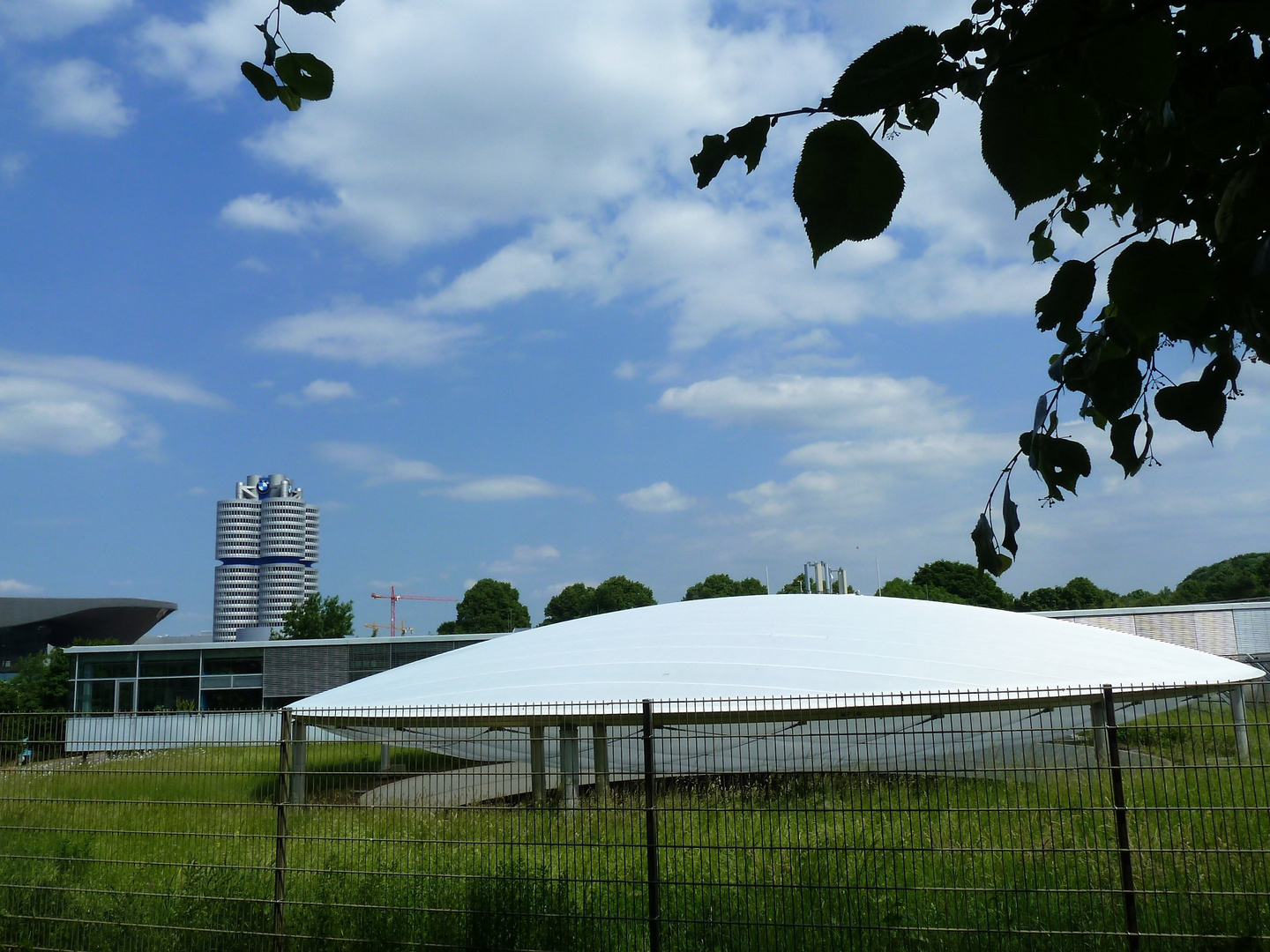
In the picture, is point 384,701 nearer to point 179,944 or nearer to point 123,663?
point 179,944

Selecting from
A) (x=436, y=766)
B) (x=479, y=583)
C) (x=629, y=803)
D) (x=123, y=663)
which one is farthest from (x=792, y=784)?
(x=479, y=583)

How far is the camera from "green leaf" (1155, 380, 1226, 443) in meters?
1.45

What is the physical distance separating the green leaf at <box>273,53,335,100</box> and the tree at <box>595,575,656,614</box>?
95.4m

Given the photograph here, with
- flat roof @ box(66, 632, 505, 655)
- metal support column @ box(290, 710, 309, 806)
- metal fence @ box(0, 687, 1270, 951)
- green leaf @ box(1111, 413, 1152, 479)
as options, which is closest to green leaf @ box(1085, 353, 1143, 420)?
green leaf @ box(1111, 413, 1152, 479)

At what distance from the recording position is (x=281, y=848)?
8188 millimetres

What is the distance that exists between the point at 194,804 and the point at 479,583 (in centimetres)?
8513

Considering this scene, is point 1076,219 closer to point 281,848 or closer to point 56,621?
point 281,848

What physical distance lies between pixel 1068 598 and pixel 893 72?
92844mm

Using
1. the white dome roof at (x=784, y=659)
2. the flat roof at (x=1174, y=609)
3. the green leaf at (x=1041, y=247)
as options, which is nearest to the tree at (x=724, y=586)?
the flat roof at (x=1174, y=609)

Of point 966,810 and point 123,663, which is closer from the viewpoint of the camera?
point 966,810

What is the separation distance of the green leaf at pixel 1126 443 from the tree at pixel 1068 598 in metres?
89.0

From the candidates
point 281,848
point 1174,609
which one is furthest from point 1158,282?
point 1174,609

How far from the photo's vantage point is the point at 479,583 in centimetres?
9262

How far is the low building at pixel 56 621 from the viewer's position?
79.2 meters
